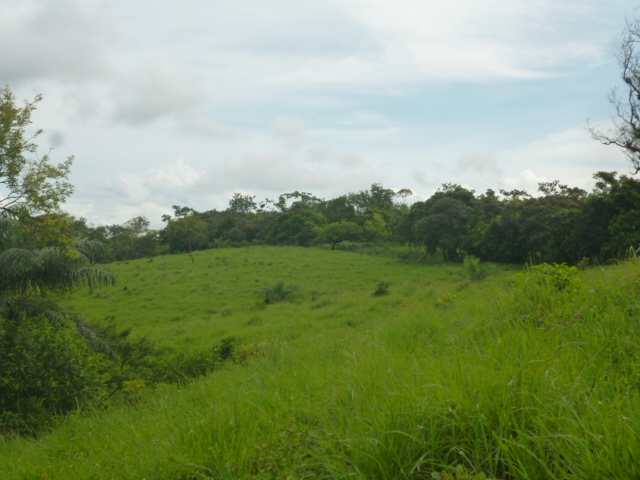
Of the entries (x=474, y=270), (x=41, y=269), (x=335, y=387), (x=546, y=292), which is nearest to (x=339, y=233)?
(x=474, y=270)

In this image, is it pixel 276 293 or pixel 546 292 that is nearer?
pixel 546 292

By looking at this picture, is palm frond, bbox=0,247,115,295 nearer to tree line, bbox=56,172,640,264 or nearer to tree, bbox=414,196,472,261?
tree line, bbox=56,172,640,264

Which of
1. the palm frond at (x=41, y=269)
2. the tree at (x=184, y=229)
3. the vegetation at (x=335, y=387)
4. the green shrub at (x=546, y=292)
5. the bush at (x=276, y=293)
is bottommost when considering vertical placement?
the bush at (x=276, y=293)

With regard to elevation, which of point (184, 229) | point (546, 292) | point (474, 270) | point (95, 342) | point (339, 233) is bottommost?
point (95, 342)

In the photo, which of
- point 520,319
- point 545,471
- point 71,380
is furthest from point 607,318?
point 71,380

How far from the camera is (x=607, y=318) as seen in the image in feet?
12.7

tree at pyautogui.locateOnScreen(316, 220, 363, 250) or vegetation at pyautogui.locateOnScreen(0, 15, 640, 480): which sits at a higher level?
tree at pyautogui.locateOnScreen(316, 220, 363, 250)

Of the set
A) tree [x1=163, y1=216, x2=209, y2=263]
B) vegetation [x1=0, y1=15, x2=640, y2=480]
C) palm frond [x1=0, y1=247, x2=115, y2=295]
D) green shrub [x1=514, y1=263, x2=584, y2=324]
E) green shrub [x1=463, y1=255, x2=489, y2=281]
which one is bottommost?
green shrub [x1=463, y1=255, x2=489, y2=281]

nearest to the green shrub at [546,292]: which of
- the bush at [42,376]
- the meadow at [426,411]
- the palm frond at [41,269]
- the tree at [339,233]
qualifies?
the meadow at [426,411]

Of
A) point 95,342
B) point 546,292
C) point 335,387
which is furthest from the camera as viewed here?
point 95,342

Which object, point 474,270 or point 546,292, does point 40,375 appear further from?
point 474,270

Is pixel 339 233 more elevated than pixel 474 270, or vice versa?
pixel 339 233

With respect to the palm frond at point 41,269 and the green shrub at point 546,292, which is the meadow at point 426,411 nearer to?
the green shrub at point 546,292

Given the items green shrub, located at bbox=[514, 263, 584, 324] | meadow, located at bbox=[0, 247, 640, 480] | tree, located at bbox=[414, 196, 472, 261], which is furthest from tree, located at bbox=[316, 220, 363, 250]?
green shrub, located at bbox=[514, 263, 584, 324]
